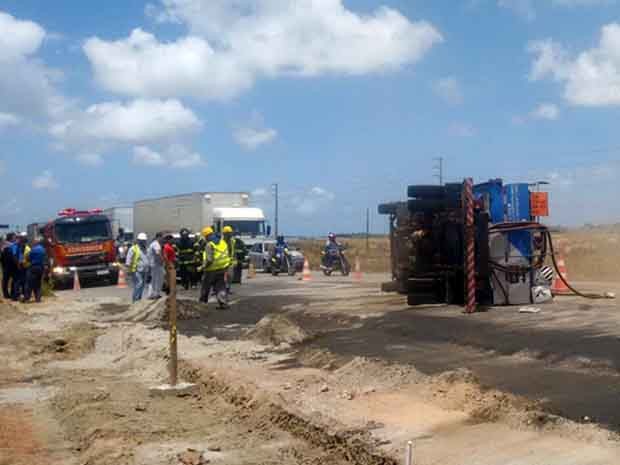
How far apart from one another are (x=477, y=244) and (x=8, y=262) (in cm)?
1473

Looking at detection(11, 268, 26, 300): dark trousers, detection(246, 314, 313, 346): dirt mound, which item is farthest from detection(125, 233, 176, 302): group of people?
detection(246, 314, 313, 346): dirt mound

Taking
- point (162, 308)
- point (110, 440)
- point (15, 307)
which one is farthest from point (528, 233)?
point (15, 307)

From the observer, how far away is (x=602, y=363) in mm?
9781

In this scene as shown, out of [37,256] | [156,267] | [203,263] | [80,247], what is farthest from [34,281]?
[80,247]

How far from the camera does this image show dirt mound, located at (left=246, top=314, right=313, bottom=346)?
532 inches

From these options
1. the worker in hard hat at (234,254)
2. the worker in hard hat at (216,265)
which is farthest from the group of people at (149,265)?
the worker in hard hat at (216,265)

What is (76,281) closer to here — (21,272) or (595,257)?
(21,272)

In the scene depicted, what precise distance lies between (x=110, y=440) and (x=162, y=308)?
10.4 meters

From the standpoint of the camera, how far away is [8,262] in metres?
24.8

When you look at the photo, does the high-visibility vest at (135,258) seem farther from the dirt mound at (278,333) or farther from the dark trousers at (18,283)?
the dirt mound at (278,333)

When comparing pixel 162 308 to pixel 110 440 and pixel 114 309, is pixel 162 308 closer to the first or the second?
pixel 114 309

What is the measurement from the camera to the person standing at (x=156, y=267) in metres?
21.0

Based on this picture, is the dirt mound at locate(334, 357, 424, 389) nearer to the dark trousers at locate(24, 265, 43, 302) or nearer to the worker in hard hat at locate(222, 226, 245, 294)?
the worker in hard hat at locate(222, 226, 245, 294)

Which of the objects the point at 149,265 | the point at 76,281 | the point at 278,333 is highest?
the point at 149,265
